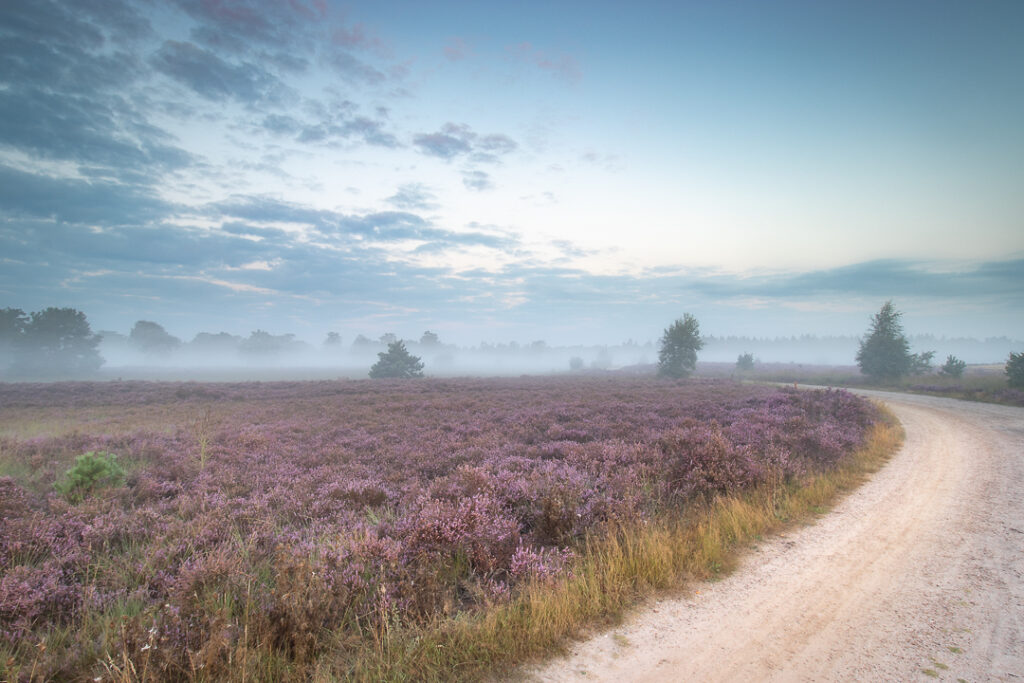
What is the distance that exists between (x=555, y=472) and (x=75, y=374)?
91141 mm

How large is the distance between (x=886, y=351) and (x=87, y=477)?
5504cm

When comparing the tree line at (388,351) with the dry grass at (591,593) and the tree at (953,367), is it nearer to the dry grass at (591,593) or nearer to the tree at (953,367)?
the tree at (953,367)

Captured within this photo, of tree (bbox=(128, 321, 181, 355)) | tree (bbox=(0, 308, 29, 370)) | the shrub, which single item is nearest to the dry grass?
the shrub

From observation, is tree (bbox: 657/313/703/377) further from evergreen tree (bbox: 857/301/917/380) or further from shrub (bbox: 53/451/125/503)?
shrub (bbox: 53/451/125/503)

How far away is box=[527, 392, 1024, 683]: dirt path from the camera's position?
368cm

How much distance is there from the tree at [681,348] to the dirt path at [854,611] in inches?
1652

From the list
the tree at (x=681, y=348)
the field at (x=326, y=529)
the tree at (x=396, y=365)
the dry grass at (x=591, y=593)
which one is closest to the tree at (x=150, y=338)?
the tree at (x=396, y=365)

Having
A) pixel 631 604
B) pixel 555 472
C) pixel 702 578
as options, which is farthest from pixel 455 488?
pixel 702 578

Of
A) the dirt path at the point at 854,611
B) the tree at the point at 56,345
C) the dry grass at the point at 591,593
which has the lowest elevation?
the dirt path at the point at 854,611

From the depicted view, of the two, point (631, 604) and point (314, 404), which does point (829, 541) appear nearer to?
point (631, 604)

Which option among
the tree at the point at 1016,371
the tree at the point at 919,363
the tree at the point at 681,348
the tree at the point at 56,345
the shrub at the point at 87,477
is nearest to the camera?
the shrub at the point at 87,477

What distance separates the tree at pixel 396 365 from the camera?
49594mm

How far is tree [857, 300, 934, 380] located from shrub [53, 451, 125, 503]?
54.2 m

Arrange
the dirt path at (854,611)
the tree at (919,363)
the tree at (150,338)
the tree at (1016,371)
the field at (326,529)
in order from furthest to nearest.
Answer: the tree at (150,338) → the tree at (919,363) → the tree at (1016,371) → the dirt path at (854,611) → the field at (326,529)
